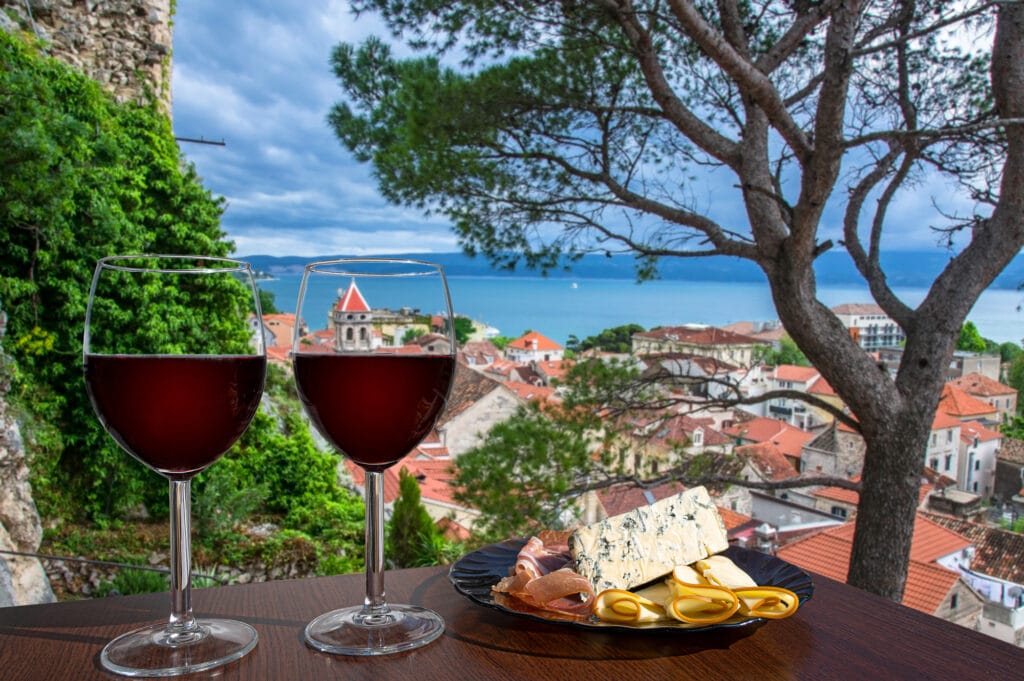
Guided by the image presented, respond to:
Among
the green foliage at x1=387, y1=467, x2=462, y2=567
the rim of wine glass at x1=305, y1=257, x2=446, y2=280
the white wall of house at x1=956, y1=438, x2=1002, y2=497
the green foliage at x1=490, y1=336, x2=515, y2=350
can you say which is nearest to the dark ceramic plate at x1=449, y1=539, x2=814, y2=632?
the rim of wine glass at x1=305, y1=257, x2=446, y2=280

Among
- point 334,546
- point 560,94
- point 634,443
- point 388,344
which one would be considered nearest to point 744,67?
point 560,94

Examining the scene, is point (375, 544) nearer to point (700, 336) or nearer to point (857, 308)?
point (857, 308)

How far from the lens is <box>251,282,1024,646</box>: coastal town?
4.62 m

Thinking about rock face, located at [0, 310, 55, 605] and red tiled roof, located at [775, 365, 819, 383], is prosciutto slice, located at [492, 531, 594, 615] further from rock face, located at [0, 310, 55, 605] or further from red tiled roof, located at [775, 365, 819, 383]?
red tiled roof, located at [775, 365, 819, 383]

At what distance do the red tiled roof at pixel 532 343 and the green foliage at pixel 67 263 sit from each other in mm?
13804

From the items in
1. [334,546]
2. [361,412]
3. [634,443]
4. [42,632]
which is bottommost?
[334,546]

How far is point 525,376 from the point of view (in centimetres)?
1358

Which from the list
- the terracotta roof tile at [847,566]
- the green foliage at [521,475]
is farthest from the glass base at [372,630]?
the terracotta roof tile at [847,566]

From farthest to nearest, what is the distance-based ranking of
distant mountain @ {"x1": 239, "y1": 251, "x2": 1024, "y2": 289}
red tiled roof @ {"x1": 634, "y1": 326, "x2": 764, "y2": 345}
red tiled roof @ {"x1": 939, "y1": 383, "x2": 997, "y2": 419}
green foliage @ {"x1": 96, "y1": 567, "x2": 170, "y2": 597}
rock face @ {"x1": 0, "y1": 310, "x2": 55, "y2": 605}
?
red tiled roof @ {"x1": 634, "y1": 326, "x2": 764, "y2": 345} < red tiled roof @ {"x1": 939, "y1": 383, "x2": 997, "y2": 419} < distant mountain @ {"x1": 239, "y1": 251, "x2": 1024, "y2": 289} < green foliage @ {"x1": 96, "y1": 567, "x2": 170, "y2": 597} < rock face @ {"x1": 0, "y1": 310, "x2": 55, "y2": 605}

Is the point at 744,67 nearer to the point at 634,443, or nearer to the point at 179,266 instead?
the point at 634,443

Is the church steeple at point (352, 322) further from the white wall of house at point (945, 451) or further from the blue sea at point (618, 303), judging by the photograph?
the white wall of house at point (945, 451)

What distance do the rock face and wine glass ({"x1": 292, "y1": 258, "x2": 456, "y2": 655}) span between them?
4178 millimetres

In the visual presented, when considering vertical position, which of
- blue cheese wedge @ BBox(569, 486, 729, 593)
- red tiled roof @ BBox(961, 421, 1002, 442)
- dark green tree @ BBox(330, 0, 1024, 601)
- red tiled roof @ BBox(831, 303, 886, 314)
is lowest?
red tiled roof @ BBox(961, 421, 1002, 442)

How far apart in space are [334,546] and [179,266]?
5537 millimetres
